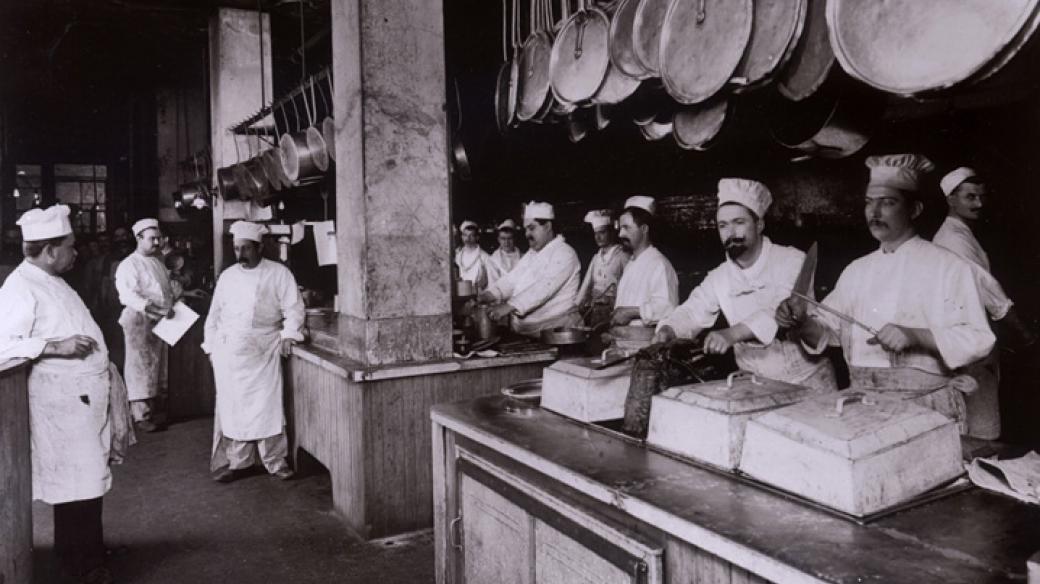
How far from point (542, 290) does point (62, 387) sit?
3.28 meters

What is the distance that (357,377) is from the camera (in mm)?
4004

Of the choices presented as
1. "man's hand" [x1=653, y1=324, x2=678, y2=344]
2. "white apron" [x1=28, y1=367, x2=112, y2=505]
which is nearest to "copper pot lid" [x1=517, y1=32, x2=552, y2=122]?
"man's hand" [x1=653, y1=324, x2=678, y2=344]

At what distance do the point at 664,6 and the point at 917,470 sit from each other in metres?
2.20

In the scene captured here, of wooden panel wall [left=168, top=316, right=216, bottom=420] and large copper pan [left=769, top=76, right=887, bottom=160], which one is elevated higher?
large copper pan [left=769, top=76, right=887, bottom=160]

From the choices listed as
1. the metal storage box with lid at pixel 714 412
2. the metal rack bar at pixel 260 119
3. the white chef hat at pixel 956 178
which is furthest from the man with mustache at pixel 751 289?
the metal rack bar at pixel 260 119

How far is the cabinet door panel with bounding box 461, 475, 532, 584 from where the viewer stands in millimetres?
2396

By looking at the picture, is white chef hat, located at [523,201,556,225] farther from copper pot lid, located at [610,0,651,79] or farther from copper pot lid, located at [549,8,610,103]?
copper pot lid, located at [610,0,651,79]

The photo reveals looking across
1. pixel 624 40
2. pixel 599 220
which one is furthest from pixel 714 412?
pixel 599 220

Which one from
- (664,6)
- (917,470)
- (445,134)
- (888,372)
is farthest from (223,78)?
(917,470)

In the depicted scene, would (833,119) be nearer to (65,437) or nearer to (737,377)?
(737,377)

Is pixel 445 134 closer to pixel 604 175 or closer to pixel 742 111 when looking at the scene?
pixel 742 111

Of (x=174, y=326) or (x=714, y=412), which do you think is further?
(x=174, y=326)

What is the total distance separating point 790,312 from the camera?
10.3 ft

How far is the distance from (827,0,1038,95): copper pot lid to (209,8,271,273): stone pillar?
7089 mm
